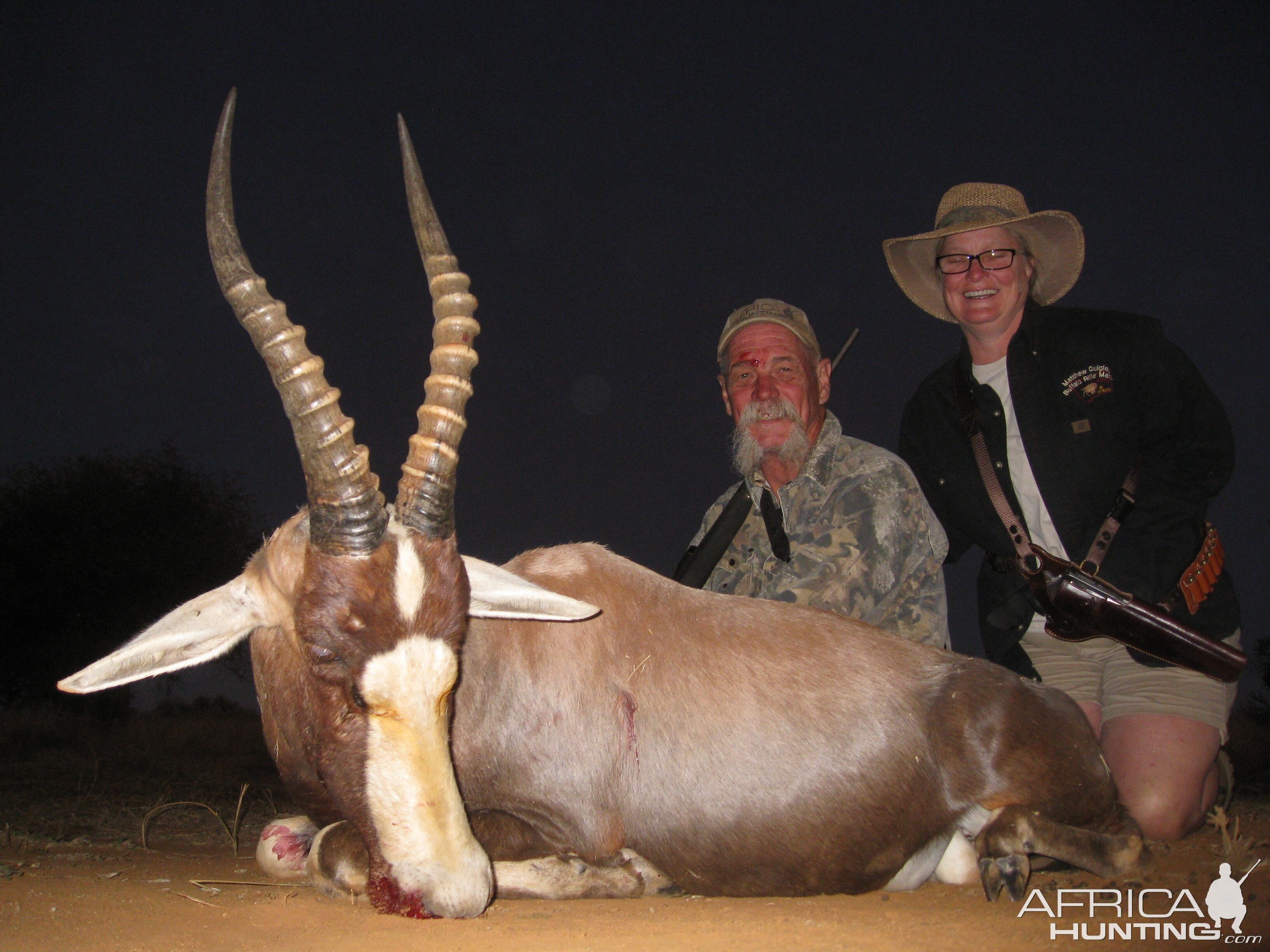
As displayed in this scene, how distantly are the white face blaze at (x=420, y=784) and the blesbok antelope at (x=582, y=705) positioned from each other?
0.01m

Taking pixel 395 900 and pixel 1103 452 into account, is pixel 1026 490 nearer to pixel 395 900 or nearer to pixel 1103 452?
pixel 1103 452

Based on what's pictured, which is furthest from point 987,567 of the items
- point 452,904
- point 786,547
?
point 452,904

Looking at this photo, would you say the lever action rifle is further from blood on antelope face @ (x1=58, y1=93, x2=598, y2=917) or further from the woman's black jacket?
blood on antelope face @ (x1=58, y1=93, x2=598, y2=917)

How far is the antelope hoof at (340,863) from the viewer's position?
123 inches

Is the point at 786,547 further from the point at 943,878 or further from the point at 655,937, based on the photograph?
the point at 655,937

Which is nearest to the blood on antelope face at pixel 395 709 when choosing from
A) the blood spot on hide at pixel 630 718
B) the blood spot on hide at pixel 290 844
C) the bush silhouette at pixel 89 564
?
the blood spot on hide at pixel 630 718

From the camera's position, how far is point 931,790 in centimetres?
360

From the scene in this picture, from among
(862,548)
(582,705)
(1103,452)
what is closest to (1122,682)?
(1103,452)

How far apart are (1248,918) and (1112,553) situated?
7.42 ft

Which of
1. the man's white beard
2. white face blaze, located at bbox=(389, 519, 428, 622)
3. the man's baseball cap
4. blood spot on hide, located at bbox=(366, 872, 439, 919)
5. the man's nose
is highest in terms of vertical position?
the man's baseball cap

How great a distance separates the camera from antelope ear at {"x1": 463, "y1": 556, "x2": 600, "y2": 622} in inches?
129

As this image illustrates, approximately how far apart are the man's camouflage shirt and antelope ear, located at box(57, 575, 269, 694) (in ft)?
9.81

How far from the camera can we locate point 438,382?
3.19 metres

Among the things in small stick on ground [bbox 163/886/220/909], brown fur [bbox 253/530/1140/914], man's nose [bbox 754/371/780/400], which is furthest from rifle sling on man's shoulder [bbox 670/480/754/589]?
small stick on ground [bbox 163/886/220/909]
